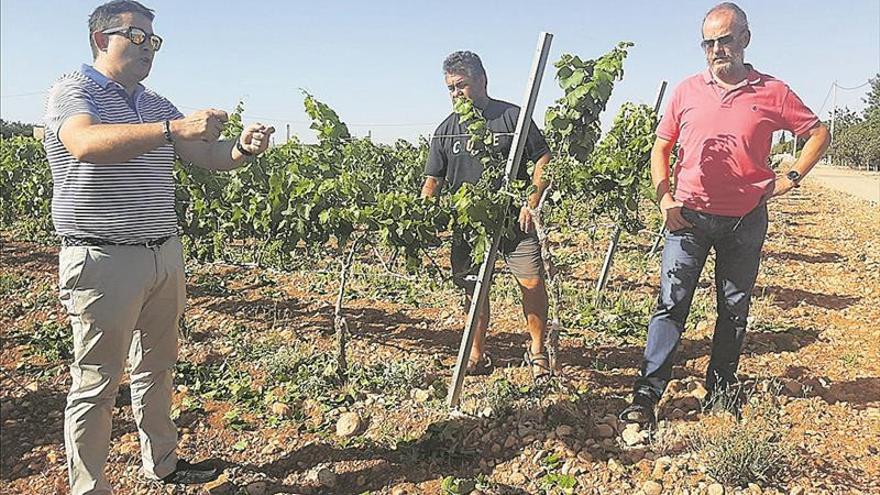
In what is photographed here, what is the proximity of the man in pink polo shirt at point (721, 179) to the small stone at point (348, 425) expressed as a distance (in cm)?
136

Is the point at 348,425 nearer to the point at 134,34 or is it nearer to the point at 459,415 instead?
the point at 459,415

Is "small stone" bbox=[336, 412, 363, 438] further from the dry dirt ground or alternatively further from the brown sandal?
the brown sandal

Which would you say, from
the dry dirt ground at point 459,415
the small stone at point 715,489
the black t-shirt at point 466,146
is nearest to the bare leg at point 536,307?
the dry dirt ground at point 459,415

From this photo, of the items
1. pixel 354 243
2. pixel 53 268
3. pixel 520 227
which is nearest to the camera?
pixel 520 227

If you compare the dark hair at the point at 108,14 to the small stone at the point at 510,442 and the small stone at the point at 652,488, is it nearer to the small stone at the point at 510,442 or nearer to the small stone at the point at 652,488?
the small stone at the point at 510,442

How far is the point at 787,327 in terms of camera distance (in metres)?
4.91

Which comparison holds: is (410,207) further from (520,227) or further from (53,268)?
(53,268)

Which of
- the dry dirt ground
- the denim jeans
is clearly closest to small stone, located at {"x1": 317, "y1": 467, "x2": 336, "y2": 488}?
the dry dirt ground

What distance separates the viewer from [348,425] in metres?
3.36

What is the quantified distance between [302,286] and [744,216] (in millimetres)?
4552

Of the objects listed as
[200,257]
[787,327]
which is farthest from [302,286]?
[787,327]

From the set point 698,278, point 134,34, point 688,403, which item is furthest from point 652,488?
point 134,34

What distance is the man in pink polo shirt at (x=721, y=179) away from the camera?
2.86 m

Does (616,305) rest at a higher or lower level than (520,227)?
lower
